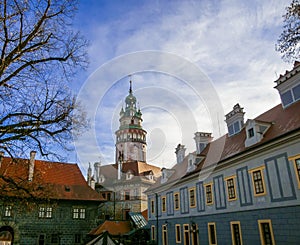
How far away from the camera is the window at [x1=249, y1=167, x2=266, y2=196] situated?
14727mm

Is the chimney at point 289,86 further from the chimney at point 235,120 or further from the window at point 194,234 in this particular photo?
the window at point 194,234

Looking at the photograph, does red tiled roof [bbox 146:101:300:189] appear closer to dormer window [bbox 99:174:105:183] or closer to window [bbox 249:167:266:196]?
window [bbox 249:167:266:196]

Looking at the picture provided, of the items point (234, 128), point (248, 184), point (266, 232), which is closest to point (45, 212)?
point (234, 128)

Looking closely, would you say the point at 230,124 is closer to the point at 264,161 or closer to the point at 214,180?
the point at 214,180

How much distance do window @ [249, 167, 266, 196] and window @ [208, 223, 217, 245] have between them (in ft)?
16.2

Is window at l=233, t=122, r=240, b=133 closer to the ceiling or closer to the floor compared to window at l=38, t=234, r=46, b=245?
closer to the ceiling

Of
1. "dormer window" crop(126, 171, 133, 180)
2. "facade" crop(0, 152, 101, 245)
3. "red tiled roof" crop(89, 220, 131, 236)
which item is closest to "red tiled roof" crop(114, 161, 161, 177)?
"dormer window" crop(126, 171, 133, 180)

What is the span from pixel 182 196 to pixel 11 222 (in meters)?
17.1

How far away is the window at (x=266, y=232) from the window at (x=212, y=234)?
4.53m

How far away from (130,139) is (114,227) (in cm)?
2908

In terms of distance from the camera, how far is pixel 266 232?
14094 mm

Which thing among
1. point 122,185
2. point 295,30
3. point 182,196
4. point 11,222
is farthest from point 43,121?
point 122,185

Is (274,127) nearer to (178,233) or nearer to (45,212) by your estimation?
(178,233)

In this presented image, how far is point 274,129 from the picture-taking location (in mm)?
15477
